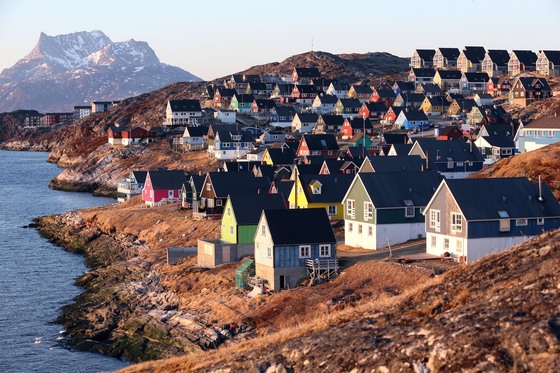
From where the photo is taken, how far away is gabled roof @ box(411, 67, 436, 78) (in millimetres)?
189625

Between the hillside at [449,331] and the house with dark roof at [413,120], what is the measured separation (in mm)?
113366

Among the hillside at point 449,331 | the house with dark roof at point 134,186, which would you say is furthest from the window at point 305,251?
the house with dark roof at point 134,186

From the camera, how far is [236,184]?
7512 cm

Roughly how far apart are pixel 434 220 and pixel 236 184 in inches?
1067

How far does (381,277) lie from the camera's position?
150ft

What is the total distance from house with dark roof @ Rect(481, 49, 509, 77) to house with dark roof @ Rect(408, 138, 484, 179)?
359 feet

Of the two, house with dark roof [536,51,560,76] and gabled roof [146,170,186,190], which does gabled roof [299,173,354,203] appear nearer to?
gabled roof [146,170,186,190]

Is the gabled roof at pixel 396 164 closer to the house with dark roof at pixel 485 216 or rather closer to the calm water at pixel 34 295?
the house with dark roof at pixel 485 216

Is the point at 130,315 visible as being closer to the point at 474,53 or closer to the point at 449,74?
the point at 449,74

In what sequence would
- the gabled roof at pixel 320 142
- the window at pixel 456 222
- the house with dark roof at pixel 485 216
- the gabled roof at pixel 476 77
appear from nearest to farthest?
the house with dark roof at pixel 485 216, the window at pixel 456 222, the gabled roof at pixel 320 142, the gabled roof at pixel 476 77

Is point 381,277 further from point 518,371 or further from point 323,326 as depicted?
point 518,371

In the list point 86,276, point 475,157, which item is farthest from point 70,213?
point 475,157

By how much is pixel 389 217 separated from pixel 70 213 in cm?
4801

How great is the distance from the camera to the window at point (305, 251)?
49125 millimetres
